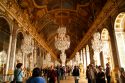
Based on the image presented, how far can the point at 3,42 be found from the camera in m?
8.78

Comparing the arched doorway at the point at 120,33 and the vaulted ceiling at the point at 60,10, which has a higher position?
the vaulted ceiling at the point at 60,10

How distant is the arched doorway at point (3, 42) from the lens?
844 centimetres

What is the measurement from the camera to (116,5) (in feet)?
30.0

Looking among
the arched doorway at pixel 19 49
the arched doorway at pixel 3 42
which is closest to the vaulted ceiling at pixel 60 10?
the arched doorway at pixel 19 49

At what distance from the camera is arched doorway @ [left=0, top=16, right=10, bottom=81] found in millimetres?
8438

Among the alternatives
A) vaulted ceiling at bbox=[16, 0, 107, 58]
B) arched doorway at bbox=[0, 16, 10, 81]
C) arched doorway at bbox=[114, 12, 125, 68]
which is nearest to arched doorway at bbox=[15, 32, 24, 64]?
arched doorway at bbox=[0, 16, 10, 81]

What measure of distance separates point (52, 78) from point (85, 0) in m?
9.67

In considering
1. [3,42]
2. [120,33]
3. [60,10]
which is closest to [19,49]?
[3,42]

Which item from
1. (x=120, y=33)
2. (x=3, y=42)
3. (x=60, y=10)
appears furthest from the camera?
(x=60, y=10)

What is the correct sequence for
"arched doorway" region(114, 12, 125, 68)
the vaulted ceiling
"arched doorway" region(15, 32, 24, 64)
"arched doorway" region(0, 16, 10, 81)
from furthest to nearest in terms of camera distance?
the vaulted ceiling → "arched doorway" region(15, 32, 24, 64) → "arched doorway" region(114, 12, 125, 68) → "arched doorway" region(0, 16, 10, 81)

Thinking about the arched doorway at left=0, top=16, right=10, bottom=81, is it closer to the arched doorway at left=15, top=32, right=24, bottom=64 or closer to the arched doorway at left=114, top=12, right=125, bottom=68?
the arched doorway at left=15, top=32, right=24, bottom=64

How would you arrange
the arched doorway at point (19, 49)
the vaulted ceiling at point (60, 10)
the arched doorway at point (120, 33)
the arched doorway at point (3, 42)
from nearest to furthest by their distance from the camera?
the arched doorway at point (3, 42) < the arched doorway at point (120, 33) < the arched doorway at point (19, 49) < the vaulted ceiling at point (60, 10)

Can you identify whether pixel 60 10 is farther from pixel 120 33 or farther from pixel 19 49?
pixel 120 33

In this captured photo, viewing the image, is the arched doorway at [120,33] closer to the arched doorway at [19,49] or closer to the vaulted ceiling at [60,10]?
the vaulted ceiling at [60,10]
